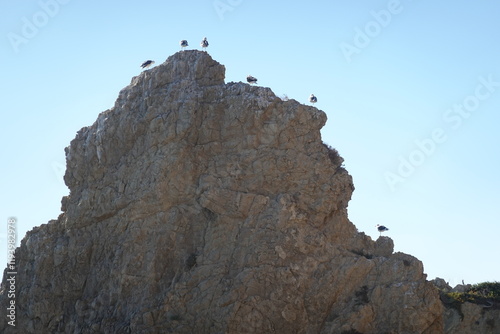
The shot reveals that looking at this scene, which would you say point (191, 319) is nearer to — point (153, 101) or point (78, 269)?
point (78, 269)

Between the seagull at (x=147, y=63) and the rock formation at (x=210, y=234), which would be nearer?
the rock formation at (x=210, y=234)

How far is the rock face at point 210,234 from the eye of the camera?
1650 inches

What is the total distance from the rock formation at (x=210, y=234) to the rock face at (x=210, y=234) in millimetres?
67

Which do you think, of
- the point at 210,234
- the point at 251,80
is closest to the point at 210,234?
the point at 210,234

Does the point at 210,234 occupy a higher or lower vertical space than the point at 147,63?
lower

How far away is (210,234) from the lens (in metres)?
44.1

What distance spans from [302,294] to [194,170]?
9188 millimetres

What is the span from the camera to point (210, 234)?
4412cm

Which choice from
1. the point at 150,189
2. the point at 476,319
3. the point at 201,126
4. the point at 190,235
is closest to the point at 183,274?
the point at 190,235

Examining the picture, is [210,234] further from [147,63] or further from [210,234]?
[147,63]

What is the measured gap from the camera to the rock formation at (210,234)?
4191 centimetres

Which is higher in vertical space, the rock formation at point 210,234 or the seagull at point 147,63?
the seagull at point 147,63

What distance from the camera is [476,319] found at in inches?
2180

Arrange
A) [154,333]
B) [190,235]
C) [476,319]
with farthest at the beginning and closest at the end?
[476,319], [190,235], [154,333]
